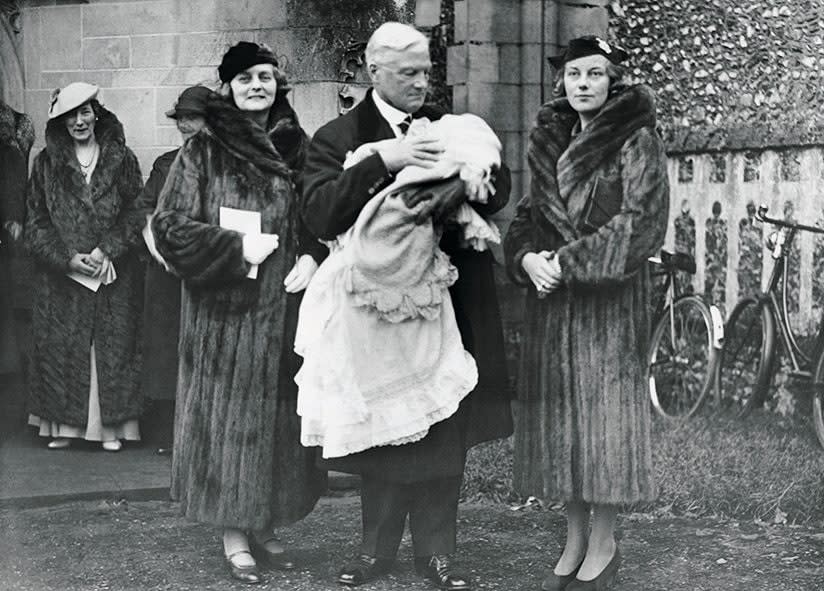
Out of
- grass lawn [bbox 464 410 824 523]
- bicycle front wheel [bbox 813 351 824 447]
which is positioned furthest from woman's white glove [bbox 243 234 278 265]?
bicycle front wheel [bbox 813 351 824 447]

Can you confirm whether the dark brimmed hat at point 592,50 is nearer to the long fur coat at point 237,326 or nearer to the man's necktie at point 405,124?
the man's necktie at point 405,124

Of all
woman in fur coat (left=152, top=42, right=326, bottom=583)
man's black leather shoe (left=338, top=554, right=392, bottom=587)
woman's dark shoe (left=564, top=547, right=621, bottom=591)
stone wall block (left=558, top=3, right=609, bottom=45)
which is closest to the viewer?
woman's dark shoe (left=564, top=547, right=621, bottom=591)

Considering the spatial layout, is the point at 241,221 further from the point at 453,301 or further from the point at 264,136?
the point at 453,301

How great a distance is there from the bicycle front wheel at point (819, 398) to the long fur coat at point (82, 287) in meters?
2.91

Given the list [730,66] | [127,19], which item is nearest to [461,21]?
[730,66]

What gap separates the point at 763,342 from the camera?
507cm

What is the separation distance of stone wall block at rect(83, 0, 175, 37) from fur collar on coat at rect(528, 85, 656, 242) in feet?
4.47

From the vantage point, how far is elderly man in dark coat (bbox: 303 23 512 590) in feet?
13.6

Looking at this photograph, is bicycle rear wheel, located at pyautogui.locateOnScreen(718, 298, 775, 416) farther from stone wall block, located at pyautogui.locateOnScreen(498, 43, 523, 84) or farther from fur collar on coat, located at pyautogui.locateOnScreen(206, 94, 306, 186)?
stone wall block, located at pyautogui.locateOnScreen(498, 43, 523, 84)

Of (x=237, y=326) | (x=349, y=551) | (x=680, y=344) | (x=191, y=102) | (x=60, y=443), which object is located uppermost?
(x=191, y=102)

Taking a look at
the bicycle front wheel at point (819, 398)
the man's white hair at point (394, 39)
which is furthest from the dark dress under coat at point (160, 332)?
the bicycle front wheel at point (819, 398)

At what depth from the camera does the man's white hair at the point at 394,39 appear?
13.5ft

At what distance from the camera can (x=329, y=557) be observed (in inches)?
185

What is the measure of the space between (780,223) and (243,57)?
1.95 meters
